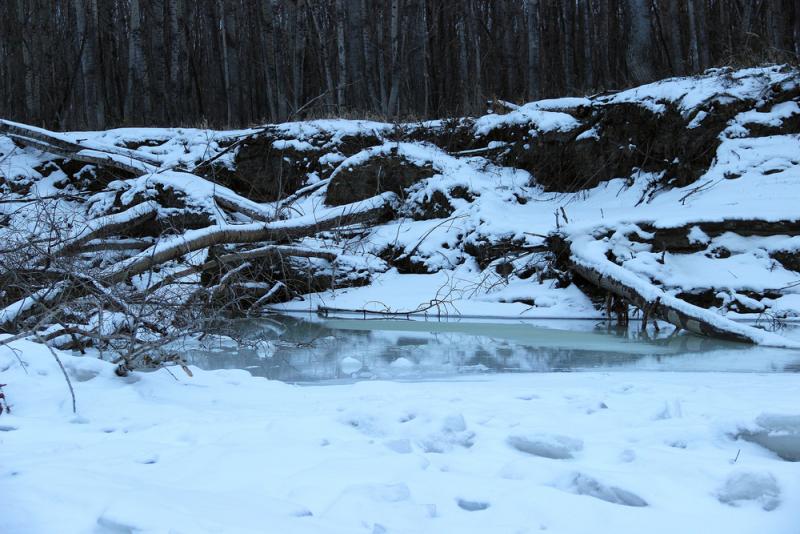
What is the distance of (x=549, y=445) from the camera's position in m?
2.86

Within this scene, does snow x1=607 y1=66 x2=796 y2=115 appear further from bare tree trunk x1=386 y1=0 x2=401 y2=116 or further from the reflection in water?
bare tree trunk x1=386 y1=0 x2=401 y2=116

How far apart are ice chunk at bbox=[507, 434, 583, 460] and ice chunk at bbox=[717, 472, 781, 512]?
0.63m

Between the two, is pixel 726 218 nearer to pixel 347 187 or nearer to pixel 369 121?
pixel 347 187

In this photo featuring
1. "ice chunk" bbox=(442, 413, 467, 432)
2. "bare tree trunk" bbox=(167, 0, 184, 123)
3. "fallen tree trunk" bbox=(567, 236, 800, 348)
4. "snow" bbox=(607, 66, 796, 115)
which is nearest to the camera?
"ice chunk" bbox=(442, 413, 467, 432)

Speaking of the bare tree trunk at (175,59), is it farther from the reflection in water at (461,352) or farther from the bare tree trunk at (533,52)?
the reflection in water at (461,352)

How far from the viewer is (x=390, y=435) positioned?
312 cm

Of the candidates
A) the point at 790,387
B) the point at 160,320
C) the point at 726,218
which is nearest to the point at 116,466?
the point at 160,320

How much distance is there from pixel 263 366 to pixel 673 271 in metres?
4.77

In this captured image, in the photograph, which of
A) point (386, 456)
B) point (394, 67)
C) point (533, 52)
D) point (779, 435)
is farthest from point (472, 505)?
point (394, 67)

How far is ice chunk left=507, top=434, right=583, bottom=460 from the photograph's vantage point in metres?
2.83

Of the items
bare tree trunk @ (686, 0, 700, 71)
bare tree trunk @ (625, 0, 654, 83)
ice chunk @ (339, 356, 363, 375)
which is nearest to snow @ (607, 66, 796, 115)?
bare tree trunk @ (625, 0, 654, 83)

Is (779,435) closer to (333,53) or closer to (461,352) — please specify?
(461,352)

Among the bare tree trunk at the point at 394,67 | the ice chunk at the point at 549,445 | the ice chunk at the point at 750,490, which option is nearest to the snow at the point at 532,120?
the bare tree trunk at the point at 394,67

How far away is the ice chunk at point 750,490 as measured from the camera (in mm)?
2281
